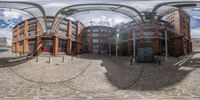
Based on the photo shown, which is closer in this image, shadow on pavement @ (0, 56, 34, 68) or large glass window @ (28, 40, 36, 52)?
large glass window @ (28, 40, 36, 52)

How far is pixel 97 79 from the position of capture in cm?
240

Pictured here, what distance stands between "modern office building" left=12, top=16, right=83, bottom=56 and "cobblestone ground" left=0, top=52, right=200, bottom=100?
0.42 feet

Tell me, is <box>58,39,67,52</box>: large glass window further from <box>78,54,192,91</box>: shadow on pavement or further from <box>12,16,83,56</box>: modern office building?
<box>78,54,192,91</box>: shadow on pavement

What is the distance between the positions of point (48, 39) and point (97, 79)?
0.71 meters

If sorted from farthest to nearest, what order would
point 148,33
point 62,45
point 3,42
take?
1. point 3,42
2. point 148,33
3. point 62,45

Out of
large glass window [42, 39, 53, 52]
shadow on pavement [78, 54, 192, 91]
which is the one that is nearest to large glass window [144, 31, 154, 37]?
shadow on pavement [78, 54, 192, 91]

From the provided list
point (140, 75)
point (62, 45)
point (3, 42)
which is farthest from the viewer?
point (3, 42)

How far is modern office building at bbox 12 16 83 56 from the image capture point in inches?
86.0

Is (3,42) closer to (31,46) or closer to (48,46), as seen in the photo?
(31,46)

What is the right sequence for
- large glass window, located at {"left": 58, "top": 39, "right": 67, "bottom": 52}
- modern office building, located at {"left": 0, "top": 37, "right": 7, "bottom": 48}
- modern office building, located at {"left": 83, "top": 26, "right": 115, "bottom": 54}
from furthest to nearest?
modern office building, located at {"left": 0, "top": 37, "right": 7, "bottom": 48} → modern office building, located at {"left": 83, "top": 26, "right": 115, "bottom": 54} → large glass window, located at {"left": 58, "top": 39, "right": 67, "bottom": 52}

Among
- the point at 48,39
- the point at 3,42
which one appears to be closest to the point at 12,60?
the point at 3,42

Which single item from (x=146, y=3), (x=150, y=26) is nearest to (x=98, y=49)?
(x=150, y=26)

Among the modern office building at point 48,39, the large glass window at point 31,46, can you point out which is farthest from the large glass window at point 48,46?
the large glass window at point 31,46

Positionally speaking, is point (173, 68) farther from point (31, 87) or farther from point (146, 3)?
point (31, 87)
